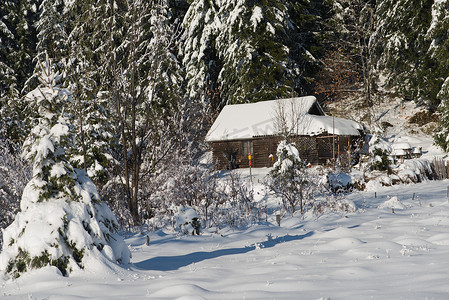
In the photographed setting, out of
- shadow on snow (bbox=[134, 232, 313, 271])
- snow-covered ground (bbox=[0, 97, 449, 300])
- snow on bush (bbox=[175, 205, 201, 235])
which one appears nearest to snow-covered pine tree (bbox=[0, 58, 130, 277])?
snow-covered ground (bbox=[0, 97, 449, 300])

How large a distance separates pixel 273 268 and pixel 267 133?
2170 cm

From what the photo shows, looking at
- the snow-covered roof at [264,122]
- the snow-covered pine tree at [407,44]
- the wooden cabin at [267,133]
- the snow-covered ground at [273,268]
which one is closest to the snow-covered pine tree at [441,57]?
the snow-covered pine tree at [407,44]

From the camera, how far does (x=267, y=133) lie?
89.1ft

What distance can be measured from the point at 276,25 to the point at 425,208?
21.5 meters

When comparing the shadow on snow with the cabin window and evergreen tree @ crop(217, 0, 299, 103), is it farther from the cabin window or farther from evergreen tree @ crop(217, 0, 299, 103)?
evergreen tree @ crop(217, 0, 299, 103)

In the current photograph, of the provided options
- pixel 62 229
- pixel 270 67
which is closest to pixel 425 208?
pixel 62 229

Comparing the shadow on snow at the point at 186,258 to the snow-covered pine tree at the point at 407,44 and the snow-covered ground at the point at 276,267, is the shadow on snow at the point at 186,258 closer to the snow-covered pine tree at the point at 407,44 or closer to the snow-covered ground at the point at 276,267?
the snow-covered ground at the point at 276,267

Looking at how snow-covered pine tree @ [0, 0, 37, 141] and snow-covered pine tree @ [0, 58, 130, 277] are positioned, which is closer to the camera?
snow-covered pine tree @ [0, 58, 130, 277]

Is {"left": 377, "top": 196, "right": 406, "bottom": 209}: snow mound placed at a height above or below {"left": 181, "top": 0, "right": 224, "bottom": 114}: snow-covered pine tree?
below

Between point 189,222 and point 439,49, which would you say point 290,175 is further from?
point 439,49

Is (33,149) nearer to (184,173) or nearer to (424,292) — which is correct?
(424,292)

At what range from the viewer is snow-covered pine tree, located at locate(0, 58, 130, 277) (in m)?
5.37

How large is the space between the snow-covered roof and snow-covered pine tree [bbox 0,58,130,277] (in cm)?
2123

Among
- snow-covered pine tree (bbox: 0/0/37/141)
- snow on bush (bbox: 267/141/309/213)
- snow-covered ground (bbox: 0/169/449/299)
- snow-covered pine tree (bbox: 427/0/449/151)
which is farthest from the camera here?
snow-covered pine tree (bbox: 0/0/37/141)
